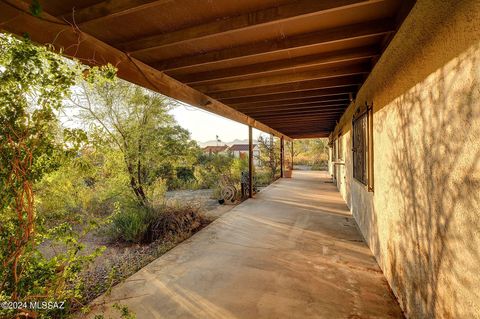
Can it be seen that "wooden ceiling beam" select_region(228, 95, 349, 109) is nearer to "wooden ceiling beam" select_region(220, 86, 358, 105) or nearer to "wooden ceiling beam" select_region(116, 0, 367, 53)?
"wooden ceiling beam" select_region(220, 86, 358, 105)

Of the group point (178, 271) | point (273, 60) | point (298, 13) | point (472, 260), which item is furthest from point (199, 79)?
point (472, 260)

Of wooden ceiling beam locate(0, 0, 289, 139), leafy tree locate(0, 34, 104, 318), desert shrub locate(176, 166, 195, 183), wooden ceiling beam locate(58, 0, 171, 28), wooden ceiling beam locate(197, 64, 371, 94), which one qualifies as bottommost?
desert shrub locate(176, 166, 195, 183)

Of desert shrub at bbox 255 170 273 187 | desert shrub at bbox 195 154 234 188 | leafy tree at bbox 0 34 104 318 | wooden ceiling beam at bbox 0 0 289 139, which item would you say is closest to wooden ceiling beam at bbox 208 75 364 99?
wooden ceiling beam at bbox 0 0 289 139

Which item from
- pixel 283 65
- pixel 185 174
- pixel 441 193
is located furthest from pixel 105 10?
pixel 185 174

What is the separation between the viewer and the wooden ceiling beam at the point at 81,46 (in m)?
1.70

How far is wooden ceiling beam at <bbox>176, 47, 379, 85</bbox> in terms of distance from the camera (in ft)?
9.11

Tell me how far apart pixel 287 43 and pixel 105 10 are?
5.74ft

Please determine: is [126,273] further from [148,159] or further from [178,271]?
→ [148,159]

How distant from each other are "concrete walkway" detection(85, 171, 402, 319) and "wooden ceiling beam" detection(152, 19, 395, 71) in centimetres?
270

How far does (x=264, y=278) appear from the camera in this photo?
2713mm

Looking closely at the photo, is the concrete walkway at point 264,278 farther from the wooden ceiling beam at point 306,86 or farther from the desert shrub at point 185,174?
the desert shrub at point 185,174

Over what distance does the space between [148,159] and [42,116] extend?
367 cm

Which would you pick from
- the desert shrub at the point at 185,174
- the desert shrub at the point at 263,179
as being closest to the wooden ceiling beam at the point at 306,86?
the desert shrub at the point at 263,179

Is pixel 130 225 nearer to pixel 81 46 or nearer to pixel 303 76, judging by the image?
pixel 81 46
